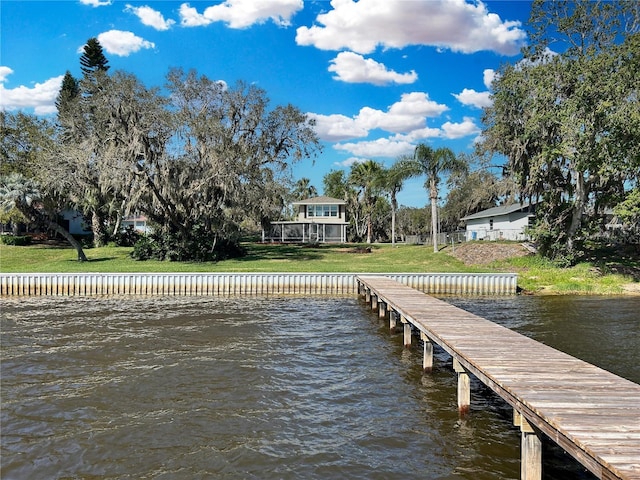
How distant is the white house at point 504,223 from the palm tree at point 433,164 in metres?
7.37

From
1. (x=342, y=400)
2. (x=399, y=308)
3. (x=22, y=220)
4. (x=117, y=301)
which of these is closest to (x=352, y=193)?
(x=22, y=220)

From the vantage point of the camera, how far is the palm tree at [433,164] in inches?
1403

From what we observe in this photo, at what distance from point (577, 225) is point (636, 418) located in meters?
24.5

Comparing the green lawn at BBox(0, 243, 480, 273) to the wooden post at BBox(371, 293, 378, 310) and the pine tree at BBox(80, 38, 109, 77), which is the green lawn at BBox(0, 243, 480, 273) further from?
the pine tree at BBox(80, 38, 109, 77)

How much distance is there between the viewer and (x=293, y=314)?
16578 millimetres

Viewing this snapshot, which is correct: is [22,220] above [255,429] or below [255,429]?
above

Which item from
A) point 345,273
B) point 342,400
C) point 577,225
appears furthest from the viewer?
point 577,225

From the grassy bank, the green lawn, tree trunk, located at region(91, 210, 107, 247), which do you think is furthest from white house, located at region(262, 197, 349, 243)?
tree trunk, located at region(91, 210, 107, 247)

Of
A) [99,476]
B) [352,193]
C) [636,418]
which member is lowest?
[99,476]

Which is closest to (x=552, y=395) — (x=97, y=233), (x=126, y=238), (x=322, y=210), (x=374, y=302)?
(x=374, y=302)

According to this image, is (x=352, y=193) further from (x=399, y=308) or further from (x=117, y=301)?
(x=399, y=308)

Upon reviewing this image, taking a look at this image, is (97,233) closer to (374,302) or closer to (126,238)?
(126,238)

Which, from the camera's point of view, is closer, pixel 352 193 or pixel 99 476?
pixel 99 476

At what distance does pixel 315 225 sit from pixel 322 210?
200 cm
